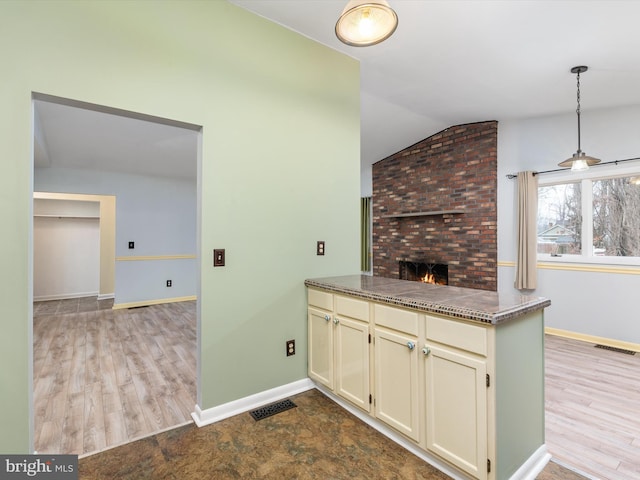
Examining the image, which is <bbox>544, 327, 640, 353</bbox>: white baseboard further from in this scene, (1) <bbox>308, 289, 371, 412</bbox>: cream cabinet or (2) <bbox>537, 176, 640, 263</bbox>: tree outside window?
(1) <bbox>308, 289, 371, 412</bbox>: cream cabinet

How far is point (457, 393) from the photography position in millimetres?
1569

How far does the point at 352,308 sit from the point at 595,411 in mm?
1995

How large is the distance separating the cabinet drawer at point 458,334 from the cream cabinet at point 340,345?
0.51 m

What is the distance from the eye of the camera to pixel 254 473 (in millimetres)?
1712

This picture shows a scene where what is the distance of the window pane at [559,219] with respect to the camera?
4152 mm

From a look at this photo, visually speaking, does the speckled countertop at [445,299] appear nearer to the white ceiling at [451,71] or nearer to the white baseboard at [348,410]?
the white baseboard at [348,410]

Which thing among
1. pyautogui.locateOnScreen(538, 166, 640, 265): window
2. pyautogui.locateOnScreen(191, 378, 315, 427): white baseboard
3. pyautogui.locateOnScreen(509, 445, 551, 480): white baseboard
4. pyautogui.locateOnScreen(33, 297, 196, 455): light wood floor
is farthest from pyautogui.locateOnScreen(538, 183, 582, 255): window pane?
pyautogui.locateOnScreen(33, 297, 196, 455): light wood floor

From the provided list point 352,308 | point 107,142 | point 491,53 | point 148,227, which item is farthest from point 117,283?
point 491,53

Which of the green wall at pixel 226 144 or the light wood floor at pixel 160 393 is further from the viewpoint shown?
the light wood floor at pixel 160 393

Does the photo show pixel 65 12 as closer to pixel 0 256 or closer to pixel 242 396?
pixel 0 256

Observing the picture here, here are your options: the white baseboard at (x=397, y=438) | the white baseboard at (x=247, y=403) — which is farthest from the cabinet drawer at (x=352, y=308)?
the white baseboard at (x=247, y=403)

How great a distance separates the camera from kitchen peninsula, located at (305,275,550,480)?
147cm

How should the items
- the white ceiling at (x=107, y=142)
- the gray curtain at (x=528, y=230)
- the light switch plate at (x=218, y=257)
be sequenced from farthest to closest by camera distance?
the gray curtain at (x=528, y=230) < the white ceiling at (x=107, y=142) < the light switch plate at (x=218, y=257)

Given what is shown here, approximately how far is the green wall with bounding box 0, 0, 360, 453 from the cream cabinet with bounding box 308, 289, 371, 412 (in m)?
0.14
